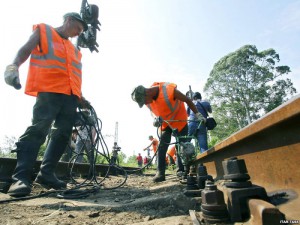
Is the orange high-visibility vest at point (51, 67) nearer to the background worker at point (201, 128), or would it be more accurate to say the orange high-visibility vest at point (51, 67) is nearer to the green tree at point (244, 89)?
the background worker at point (201, 128)

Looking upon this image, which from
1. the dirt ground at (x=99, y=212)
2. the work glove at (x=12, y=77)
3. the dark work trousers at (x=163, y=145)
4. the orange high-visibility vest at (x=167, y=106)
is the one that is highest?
the orange high-visibility vest at (x=167, y=106)

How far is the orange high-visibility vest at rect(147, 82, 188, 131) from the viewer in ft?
13.5

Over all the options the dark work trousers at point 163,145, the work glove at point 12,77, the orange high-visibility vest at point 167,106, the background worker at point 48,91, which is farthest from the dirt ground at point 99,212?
the orange high-visibility vest at point 167,106

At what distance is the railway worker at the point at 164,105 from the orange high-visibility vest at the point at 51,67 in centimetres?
131

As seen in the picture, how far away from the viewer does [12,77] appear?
7.72 ft

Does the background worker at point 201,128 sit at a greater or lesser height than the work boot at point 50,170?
greater

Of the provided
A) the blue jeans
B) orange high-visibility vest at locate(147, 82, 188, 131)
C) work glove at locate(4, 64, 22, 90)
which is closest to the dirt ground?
work glove at locate(4, 64, 22, 90)

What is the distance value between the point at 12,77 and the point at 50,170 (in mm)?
1231

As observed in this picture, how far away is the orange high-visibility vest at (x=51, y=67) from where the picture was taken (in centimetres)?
273

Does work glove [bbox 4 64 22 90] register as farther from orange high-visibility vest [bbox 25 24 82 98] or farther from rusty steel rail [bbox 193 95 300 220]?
rusty steel rail [bbox 193 95 300 220]

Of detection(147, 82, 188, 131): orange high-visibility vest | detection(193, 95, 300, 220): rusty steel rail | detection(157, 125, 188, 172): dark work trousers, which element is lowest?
detection(193, 95, 300, 220): rusty steel rail

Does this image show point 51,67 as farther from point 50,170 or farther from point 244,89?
point 244,89

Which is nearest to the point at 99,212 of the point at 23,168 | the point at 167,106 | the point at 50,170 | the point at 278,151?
the point at 23,168

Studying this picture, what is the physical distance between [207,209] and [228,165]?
25 centimetres
